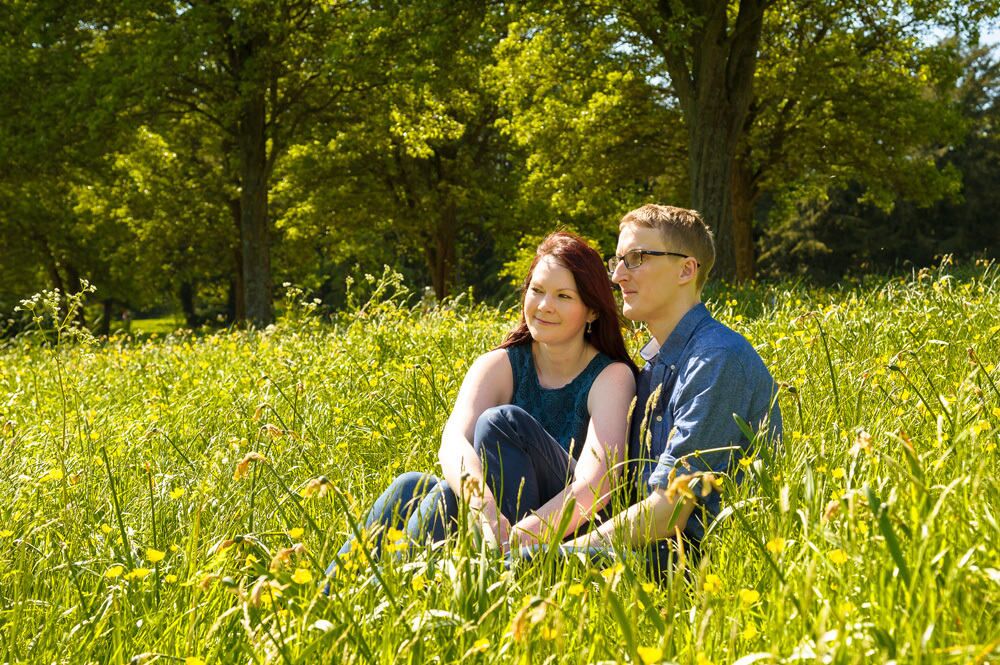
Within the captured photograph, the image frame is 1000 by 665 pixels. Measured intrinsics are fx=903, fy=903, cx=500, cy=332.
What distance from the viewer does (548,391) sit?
3.78m

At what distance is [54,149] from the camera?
15797mm

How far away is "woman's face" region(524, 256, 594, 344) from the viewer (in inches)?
144

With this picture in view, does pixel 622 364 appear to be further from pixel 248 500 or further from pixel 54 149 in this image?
pixel 54 149

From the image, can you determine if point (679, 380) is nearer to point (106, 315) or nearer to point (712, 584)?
point (712, 584)

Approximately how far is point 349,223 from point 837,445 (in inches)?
906

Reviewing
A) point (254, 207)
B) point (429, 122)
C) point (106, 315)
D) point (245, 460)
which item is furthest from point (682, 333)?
point (106, 315)

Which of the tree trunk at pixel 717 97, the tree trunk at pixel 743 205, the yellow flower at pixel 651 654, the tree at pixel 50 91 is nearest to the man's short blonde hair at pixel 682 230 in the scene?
the yellow flower at pixel 651 654

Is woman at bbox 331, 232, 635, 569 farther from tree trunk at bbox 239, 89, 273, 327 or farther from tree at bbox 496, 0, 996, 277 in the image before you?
tree trunk at bbox 239, 89, 273, 327

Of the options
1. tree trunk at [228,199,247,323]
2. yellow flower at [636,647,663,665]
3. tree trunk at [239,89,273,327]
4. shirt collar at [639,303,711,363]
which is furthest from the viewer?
tree trunk at [228,199,247,323]

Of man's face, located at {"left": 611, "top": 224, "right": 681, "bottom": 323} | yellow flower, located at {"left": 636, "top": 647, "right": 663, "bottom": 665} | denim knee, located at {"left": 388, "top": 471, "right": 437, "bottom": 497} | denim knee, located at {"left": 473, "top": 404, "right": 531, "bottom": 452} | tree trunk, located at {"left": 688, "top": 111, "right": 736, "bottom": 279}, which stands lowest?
denim knee, located at {"left": 388, "top": 471, "right": 437, "bottom": 497}

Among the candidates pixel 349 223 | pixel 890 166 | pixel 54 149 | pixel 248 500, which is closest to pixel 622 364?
pixel 248 500

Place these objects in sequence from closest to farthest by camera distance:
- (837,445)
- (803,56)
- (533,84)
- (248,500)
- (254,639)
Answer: (254,639)
(837,445)
(248,500)
(803,56)
(533,84)

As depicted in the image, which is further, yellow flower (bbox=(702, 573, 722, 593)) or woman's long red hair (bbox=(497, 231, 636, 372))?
woman's long red hair (bbox=(497, 231, 636, 372))

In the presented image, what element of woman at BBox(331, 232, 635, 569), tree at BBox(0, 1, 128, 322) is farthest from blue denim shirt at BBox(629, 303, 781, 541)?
tree at BBox(0, 1, 128, 322)
